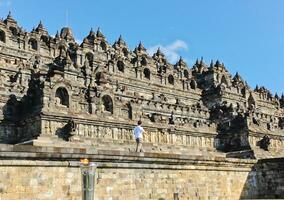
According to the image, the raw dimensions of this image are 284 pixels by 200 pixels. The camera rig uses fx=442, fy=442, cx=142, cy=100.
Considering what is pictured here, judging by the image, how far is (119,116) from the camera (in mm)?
32750

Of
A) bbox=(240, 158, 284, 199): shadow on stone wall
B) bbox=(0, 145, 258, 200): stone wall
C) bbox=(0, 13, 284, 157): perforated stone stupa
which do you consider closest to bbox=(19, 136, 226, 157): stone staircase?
bbox=(0, 13, 284, 157): perforated stone stupa

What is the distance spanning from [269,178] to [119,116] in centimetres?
1323

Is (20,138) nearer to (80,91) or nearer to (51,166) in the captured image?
(80,91)

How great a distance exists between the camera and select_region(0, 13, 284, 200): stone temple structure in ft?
55.2

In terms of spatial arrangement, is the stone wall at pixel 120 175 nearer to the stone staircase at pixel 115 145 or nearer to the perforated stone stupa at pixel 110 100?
the stone staircase at pixel 115 145

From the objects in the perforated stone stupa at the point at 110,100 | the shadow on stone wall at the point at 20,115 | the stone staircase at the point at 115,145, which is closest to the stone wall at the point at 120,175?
the stone staircase at the point at 115,145

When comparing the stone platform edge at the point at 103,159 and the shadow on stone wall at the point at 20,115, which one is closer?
the stone platform edge at the point at 103,159

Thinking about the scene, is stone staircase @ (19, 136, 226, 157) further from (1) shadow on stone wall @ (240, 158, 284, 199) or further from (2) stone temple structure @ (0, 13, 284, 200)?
(1) shadow on stone wall @ (240, 158, 284, 199)

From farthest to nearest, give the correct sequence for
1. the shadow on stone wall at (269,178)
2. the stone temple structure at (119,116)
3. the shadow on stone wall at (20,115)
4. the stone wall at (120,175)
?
the shadow on stone wall at (20,115)
the shadow on stone wall at (269,178)
the stone temple structure at (119,116)
the stone wall at (120,175)

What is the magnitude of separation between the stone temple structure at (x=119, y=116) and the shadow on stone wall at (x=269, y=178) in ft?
0.18

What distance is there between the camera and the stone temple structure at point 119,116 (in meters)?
16.8

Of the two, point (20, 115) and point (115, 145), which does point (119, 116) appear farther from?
point (20, 115)

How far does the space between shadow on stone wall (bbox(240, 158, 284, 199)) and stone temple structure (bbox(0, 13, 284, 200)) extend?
0.06 metres

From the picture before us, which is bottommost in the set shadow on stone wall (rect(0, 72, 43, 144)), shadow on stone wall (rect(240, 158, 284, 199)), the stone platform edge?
shadow on stone wall (rect(240, 158, 284, 199))
